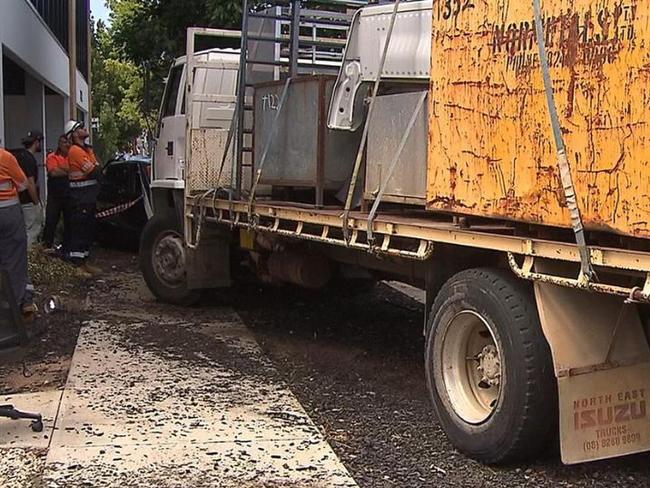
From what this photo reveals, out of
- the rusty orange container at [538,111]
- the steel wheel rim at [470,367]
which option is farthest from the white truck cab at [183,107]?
the steel wheel rim at [470,367]

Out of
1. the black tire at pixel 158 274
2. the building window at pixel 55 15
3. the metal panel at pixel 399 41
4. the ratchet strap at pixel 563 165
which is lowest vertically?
the black tire at pixel 158 274

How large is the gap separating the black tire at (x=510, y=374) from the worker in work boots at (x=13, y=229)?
4.07 meters

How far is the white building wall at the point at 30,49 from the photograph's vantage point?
13492 millimetres

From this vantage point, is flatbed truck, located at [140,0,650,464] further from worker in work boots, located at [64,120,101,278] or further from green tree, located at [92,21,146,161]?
green tree, located at [92,21,146,161]

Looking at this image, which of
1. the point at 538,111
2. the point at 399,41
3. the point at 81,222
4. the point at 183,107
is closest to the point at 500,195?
the point at 538,111

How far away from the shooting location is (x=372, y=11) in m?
6.25

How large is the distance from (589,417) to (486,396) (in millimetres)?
737

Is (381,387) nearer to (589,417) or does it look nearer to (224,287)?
(589,417)

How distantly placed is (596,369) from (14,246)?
5.08 m

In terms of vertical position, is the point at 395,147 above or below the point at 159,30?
below

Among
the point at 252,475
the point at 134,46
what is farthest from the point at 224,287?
the point at 134,46

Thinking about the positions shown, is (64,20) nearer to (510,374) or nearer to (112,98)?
(510,374)

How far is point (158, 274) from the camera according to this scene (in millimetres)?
9992

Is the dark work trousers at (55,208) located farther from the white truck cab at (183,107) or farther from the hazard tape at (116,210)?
the white truck cab at (183,107)
